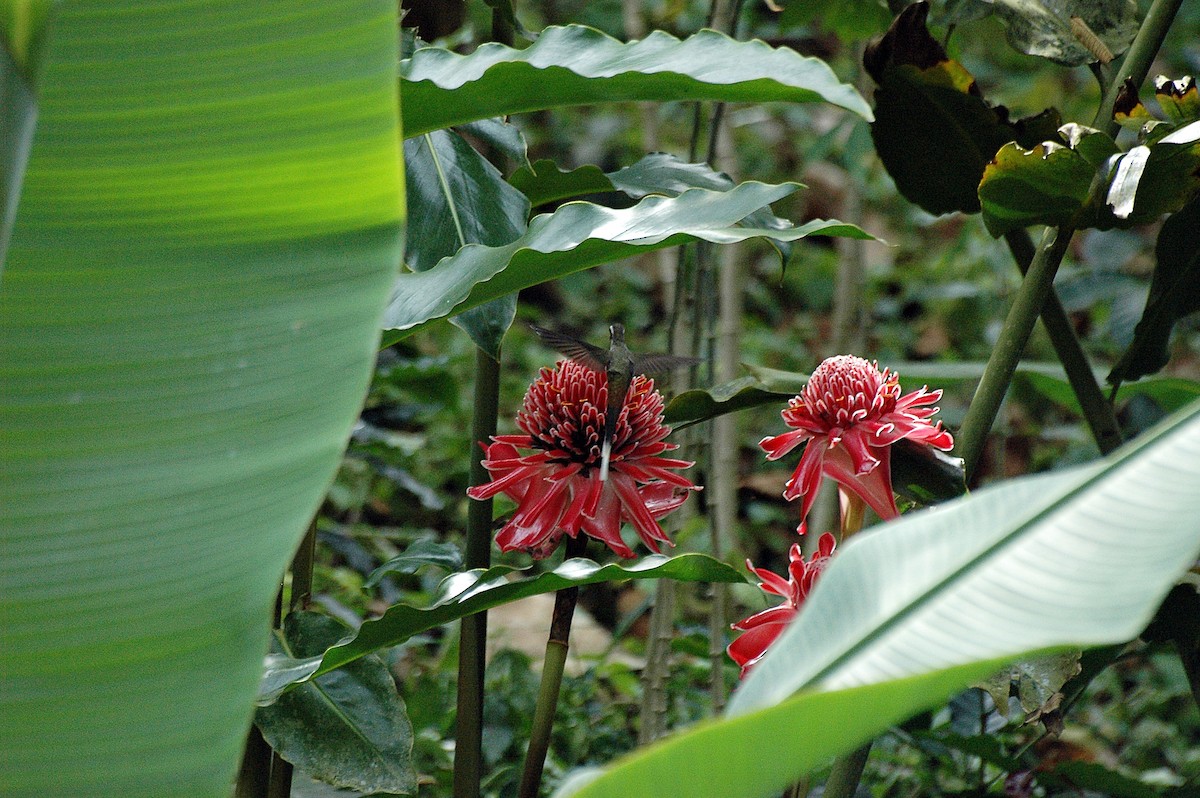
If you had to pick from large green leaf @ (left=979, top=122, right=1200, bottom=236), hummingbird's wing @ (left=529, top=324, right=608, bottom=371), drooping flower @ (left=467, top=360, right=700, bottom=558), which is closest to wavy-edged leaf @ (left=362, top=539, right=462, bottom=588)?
drooping flower @ (left=467, top=360, right=700, bottom=558)

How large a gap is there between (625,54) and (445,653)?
42.3 inches

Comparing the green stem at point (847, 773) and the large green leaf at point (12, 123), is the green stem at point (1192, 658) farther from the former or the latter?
the large green leaf at point (12, 123)

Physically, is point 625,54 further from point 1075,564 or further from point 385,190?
point 1075,564

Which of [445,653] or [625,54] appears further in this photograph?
[445,653]

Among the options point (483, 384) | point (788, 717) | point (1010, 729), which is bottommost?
point (1010, 729)

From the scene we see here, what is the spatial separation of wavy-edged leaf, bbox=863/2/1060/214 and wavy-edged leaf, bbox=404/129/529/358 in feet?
1.13

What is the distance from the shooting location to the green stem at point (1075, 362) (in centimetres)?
108

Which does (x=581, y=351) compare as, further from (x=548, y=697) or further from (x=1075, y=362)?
(x=1075, y=362)

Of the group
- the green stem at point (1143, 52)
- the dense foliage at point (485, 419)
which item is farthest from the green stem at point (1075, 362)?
the green stem at point (1143, 52)

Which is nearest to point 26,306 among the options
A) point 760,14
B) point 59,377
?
point 59,377

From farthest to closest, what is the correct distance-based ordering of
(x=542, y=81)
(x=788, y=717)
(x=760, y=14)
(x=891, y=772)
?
(x=760, y=14) → (x=891, y=772) → (x=542, y=81) → (x=788, y=717)

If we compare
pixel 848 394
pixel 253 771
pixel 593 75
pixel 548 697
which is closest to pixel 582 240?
pixel 593 75

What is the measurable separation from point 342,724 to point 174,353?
1.59 feet

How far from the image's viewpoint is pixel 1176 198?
2.90 ft
